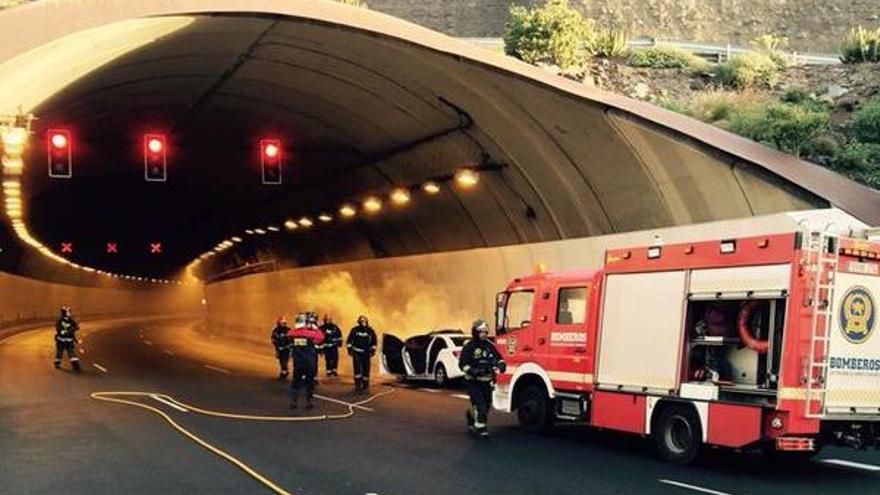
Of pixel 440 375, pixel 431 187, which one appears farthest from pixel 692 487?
pixel 431 187

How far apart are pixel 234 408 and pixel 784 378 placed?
9.76 metres

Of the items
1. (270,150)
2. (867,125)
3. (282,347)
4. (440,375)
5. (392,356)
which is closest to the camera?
(270,150)

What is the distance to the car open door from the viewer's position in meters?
24.2

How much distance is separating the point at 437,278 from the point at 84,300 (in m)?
58.6

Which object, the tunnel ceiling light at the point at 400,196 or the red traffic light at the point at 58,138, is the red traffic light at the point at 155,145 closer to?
the red traffic light at the point at 58,138

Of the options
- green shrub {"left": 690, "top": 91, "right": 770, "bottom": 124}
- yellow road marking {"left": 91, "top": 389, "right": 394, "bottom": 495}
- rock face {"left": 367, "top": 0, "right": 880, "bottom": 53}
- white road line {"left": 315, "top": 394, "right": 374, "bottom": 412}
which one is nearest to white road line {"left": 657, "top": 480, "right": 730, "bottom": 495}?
yellow road marking {"left": 91, "top": 389, "right": 394, "bottom": 495}

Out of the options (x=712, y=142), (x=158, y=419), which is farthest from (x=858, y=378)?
(x=158, y=419)

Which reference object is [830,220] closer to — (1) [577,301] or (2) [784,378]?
(1) [577,301]

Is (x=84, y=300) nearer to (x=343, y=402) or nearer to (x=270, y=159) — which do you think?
(x=270, y=159)

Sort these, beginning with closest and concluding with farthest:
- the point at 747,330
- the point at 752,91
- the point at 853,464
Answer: the point at 747,330 < the point at 853,464 < the point at 752,91

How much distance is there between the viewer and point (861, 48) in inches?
1369

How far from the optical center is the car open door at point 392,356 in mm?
24156

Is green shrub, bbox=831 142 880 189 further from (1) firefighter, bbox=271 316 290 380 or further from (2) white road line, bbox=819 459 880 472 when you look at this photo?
(1) firefighter, bbox=271 316 290 380

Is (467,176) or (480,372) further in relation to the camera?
(467,176)
